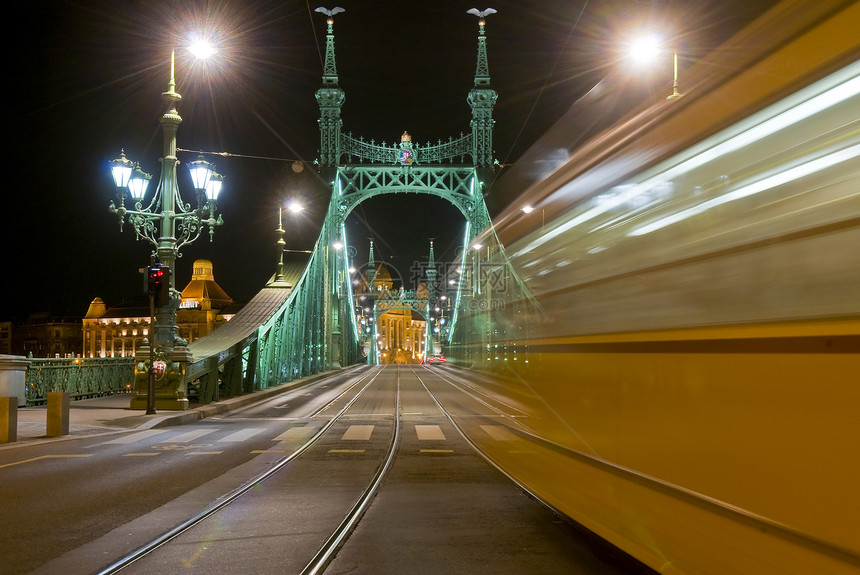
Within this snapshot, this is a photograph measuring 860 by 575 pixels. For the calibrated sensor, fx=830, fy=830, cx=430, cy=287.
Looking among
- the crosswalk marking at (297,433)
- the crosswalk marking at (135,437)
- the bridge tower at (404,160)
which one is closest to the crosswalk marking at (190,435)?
the crosswalk marking at (135,437)

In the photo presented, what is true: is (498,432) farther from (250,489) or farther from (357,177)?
(357,177)

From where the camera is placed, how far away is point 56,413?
41.8 ft

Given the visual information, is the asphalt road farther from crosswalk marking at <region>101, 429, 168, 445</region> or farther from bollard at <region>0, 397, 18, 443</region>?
bollard at <region>0, 397, 18, 443</region>

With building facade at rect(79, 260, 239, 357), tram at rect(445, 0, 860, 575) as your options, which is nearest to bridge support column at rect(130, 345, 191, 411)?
tram at rect(445, 0, 860, 575)

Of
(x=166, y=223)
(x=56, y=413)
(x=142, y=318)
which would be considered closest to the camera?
(x=56, y=413)

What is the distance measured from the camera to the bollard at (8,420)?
39.2 ft

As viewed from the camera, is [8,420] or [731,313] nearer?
[731,313]

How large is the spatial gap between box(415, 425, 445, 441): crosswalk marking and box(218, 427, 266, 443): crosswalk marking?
9.02ft

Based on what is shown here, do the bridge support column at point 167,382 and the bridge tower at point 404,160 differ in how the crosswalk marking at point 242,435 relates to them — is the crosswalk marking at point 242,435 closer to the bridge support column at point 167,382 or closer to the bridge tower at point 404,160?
the bridge support column at point 167,382

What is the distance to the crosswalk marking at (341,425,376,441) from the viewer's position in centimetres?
1324

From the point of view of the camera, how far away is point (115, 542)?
5707 mm

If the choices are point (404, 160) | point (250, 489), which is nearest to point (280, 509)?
point (250, 489)

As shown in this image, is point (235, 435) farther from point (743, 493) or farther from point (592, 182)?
point (743, 493)

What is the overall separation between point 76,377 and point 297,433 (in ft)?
31.5
